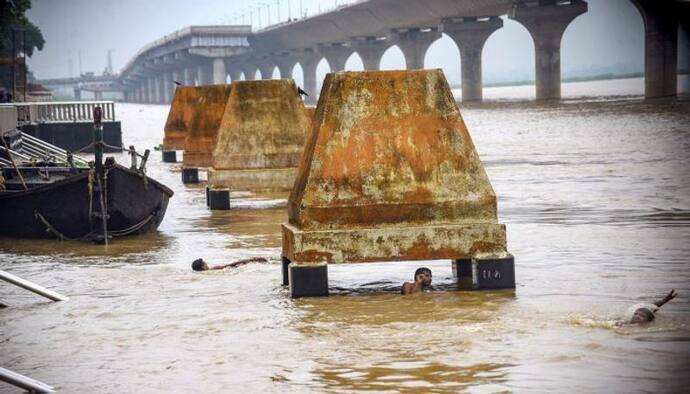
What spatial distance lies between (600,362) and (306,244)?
3756mm

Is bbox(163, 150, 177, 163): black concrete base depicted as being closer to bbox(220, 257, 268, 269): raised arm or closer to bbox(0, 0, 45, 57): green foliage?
bbox(220, 257, 268, 269): raised arm

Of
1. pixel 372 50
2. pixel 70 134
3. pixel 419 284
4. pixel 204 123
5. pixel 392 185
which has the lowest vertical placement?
pixel 419 284

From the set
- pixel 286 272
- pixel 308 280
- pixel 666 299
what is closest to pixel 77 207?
pixel 286 272

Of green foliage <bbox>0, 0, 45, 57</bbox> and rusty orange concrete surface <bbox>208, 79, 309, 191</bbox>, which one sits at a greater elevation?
green foliage <bbox>0, 0, 45, 57</bbox>

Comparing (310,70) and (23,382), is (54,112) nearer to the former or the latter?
(23,382)

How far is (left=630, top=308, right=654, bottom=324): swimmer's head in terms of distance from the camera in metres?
10.3

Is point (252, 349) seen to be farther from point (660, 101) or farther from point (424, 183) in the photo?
point (660, 101)

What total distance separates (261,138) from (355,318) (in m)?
12.0

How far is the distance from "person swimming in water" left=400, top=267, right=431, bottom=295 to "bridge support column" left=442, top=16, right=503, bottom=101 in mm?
93145

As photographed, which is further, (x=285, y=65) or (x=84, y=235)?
(x=285, y=65)

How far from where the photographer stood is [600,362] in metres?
9.06

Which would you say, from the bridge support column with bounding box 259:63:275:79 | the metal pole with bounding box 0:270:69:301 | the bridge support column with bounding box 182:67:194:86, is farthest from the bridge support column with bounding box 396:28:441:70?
the metal pole with bounding box 0:270:69:301

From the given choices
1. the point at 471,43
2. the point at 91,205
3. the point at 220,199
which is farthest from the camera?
the point at 471,43

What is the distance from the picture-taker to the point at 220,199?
2267 centimetres
